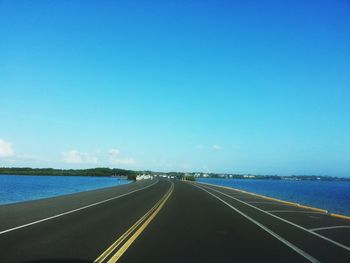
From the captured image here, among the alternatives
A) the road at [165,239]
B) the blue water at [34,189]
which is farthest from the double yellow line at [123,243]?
the blue water at [34,189]

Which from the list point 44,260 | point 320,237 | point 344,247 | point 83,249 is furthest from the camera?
point 320,237

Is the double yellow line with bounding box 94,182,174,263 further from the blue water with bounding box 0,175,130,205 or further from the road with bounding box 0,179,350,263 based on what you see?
the blue water with bounding box 0,175,130,205

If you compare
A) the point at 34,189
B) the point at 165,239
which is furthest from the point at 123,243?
the point at 34,189

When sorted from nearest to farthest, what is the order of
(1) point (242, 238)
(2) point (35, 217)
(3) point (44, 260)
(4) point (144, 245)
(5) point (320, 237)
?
(3) point (44, 260) < (4) point (144, 245) < (1) point (242, 238) < (5) point (320, 237) < (2) point (35, 217)

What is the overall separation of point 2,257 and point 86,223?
753cm

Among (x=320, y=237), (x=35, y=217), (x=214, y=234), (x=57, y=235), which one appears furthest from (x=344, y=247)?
(x=35, y=217)

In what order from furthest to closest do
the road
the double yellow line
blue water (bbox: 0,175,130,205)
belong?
blue water (bbox: 0,175,130,205)
the road
the double yellow line

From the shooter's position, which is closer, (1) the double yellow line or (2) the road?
(1) the double yellow line

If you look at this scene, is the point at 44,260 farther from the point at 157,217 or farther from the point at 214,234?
the point at 157,217

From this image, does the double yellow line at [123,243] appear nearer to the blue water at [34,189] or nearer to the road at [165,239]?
the road at [165,239]

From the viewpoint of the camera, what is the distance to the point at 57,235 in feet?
47.1

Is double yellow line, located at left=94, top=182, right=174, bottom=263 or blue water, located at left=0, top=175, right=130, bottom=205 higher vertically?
blue water, located at left=0, top=175, right=130, bottom=205

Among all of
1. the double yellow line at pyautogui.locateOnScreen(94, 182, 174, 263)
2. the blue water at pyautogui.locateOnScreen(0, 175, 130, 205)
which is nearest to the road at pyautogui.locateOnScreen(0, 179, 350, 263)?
the double yellow line at pyautogui.locateOnScreen(94, 182, 174, 263)

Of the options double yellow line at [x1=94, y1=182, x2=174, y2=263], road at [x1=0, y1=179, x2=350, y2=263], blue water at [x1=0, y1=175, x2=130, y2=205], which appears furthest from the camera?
blue water at [x1=0, y1=175, x2=130, y2=205]
